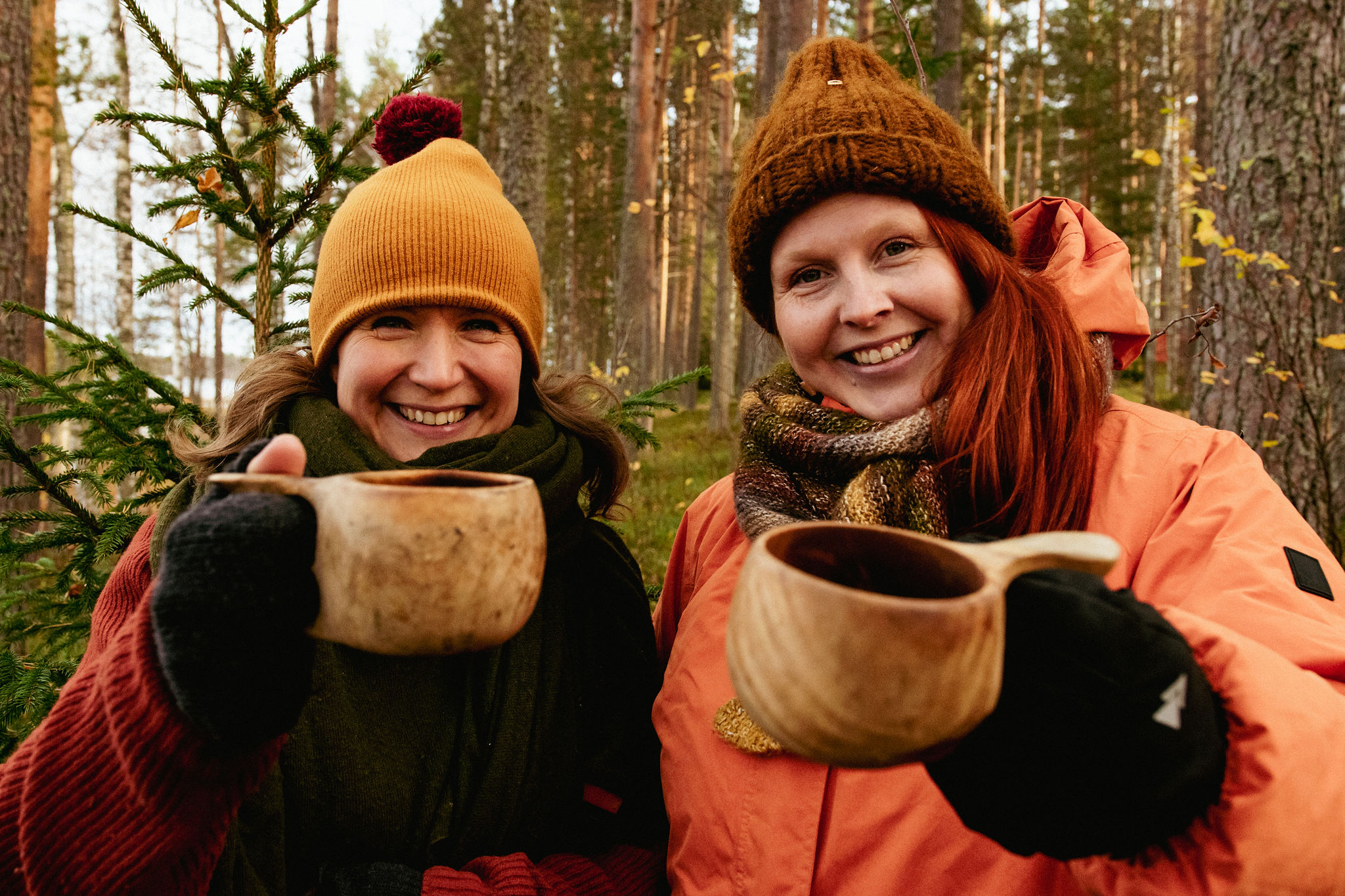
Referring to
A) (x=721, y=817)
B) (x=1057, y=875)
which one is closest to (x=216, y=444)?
(x=721, y=817)

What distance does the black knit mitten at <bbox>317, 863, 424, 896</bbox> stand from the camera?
1304 millimetres

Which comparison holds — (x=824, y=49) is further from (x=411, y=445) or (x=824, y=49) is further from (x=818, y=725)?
(x=818, y=725)

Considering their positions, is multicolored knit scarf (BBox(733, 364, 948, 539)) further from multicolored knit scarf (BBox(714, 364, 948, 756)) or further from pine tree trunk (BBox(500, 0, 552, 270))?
pine tree trunk (BBox(500, 0, 552, 270))

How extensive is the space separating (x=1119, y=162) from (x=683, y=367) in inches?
547

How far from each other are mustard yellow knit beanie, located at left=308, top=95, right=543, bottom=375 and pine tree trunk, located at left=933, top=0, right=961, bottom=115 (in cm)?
728

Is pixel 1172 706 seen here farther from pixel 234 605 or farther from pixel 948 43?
pixel 948 43

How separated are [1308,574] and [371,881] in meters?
1.63

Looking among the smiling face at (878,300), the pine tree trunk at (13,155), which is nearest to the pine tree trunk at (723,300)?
the pine tree trunk at (13,155)

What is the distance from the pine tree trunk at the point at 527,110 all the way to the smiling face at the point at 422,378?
4.31 m

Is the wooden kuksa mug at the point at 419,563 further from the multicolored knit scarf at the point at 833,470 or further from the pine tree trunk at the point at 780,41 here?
the pine tree trunk at the point at 780,41

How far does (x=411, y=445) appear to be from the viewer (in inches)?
68.7

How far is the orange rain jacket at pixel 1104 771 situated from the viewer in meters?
0.81

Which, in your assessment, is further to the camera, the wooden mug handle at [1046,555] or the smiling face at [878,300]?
the smiling face at [878,300]

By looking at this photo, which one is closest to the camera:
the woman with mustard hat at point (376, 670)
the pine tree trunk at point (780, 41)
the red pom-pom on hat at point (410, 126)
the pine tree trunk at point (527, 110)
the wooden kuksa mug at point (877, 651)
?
the wooden kuksa mug at point (877, 651)
